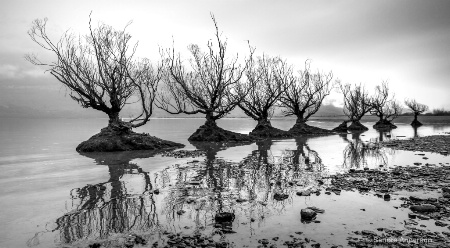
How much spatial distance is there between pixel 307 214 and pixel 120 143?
1614 centimetres

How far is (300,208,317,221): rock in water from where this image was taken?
6016 millimetres

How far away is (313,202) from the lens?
7.19m

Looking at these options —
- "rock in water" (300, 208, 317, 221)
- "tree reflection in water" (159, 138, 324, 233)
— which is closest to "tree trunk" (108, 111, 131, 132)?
"tree reflection in water" (159, 138, 324, 233)

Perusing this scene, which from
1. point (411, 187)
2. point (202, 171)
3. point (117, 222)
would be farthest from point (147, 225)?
point (411, 187)

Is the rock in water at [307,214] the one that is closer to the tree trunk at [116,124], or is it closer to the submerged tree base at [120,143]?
the submerged tree base at [120,143]

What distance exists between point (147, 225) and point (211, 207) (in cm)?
167

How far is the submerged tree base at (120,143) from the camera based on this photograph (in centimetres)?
1903

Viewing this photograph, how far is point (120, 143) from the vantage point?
19.4 metres

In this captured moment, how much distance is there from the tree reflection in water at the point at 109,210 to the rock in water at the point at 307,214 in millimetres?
3175

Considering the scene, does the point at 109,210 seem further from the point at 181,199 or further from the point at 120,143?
the point at 120,143

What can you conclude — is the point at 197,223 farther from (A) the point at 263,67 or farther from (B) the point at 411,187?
(A) the point at 263,67

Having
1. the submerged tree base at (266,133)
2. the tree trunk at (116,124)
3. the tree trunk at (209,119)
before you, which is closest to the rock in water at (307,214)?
the tree trunk at (116,124)

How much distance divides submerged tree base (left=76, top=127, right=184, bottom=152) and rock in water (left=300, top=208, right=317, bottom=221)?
50.4ft

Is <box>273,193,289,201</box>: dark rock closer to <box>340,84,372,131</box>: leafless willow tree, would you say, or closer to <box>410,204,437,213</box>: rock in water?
<box>410,204,437,213</box>: rock in water
